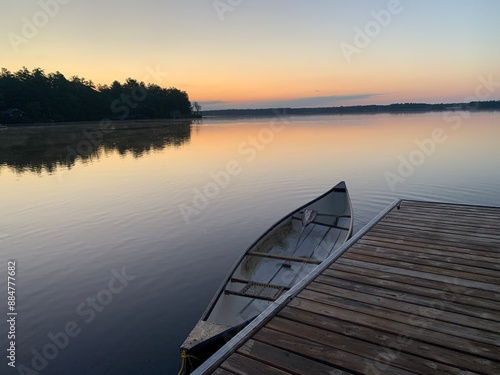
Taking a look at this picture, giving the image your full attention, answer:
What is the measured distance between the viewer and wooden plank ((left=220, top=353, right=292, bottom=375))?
9.61 feet

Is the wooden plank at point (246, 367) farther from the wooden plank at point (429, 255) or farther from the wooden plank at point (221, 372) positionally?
the wooden plank at point (429, 255)

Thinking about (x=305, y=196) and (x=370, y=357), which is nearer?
(x=370, y=357)

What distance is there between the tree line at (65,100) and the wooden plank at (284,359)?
106442mm

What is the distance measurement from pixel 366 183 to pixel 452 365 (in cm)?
1678

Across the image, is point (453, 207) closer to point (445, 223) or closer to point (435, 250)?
point (445, 223)

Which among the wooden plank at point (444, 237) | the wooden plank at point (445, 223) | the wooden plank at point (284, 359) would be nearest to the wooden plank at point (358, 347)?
the wooden plank at point (284, 359)

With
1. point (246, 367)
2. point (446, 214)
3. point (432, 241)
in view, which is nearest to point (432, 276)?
point (432, 241)

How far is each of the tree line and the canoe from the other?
102 m

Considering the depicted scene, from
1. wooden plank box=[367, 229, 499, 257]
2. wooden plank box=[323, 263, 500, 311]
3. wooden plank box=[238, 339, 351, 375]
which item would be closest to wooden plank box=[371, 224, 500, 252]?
wooden plank box=[367, 229, 499, 257]

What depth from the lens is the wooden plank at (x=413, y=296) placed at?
371 cm

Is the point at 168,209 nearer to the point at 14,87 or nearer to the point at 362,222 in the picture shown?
the point at 362,222

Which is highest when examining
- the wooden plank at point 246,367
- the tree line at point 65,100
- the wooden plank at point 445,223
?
the tree line at point 65,100

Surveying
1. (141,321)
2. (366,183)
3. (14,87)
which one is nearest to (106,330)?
(141,321)

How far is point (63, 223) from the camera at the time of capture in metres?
12.5
